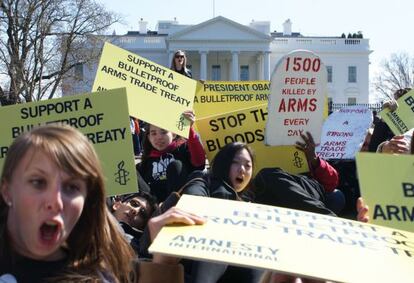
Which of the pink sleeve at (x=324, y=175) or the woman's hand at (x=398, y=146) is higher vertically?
the woman's hand at (x=398, y=146)

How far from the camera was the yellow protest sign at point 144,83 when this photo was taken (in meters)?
4.91

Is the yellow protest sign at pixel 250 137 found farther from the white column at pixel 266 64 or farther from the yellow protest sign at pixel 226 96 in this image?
the white column at pixel 266 64

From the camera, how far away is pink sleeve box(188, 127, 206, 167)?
467cm

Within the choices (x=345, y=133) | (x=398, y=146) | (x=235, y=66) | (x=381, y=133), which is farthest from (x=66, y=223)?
(x=235, y=66)

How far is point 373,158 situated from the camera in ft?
7.84

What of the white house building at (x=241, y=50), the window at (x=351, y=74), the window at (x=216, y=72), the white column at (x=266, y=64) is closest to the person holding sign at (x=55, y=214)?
the white house building at (x=241, y=50)

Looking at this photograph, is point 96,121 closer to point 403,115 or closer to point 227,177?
point 227,177

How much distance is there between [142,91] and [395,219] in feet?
9.82

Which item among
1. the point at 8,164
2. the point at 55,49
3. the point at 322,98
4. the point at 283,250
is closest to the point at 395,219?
the point at 283,250

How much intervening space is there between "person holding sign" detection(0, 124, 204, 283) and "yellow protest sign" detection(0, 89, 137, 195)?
1596mm

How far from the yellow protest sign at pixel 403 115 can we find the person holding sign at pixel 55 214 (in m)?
4.66

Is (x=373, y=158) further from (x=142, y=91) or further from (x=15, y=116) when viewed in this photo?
(x=142, y=91)

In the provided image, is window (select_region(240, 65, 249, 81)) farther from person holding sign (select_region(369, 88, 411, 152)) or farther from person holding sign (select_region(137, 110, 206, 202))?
person holding sign (select_region(137, 110, 206, 202))

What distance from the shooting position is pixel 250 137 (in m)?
5.03
